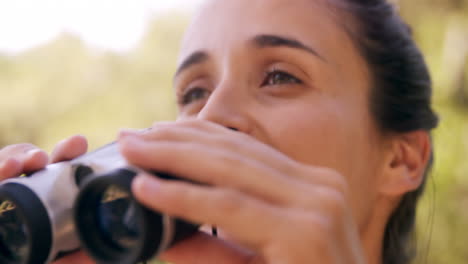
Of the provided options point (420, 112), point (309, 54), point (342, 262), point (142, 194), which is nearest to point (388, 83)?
point (420, 112)

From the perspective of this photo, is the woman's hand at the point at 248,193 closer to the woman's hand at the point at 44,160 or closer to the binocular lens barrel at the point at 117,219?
the binocular lens barrel at the point at 117,219

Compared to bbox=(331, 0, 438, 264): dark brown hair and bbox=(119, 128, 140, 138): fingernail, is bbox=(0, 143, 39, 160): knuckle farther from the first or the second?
bbox=(331, 0, 438, 264): dark brown hair

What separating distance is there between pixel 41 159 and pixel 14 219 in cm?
15

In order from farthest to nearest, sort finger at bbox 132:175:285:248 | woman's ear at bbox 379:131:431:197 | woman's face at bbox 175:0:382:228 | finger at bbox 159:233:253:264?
woman's ear at bbox 379:131:431:197 → woman's face at bbox 175:0:382:228 → finger at bbox 159:233:253:264 → finger at bbox 132:175:285:248

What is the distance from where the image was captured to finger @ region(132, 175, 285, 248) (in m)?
0.61

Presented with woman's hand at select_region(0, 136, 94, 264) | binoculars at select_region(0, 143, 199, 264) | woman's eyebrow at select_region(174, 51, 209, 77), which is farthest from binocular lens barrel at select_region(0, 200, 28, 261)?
woman's eyebrow at select_region(174, 51, 209, 77)

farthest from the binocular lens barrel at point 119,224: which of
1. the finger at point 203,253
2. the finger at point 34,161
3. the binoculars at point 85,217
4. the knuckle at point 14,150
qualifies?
the knuckle at point 14,150

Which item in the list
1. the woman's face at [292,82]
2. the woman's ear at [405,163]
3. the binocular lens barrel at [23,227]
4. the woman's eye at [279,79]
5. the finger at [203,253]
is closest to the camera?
the binocular lens barrel at [23,227]

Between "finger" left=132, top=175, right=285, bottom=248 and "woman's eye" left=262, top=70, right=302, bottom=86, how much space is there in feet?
1.83

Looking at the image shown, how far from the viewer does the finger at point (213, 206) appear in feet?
2.00

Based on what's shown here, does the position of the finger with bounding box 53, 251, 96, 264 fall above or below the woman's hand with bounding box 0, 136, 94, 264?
below

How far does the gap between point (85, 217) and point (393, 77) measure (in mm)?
951

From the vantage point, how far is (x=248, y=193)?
0.64 m

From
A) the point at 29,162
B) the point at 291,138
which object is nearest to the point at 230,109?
the point at 291,138
